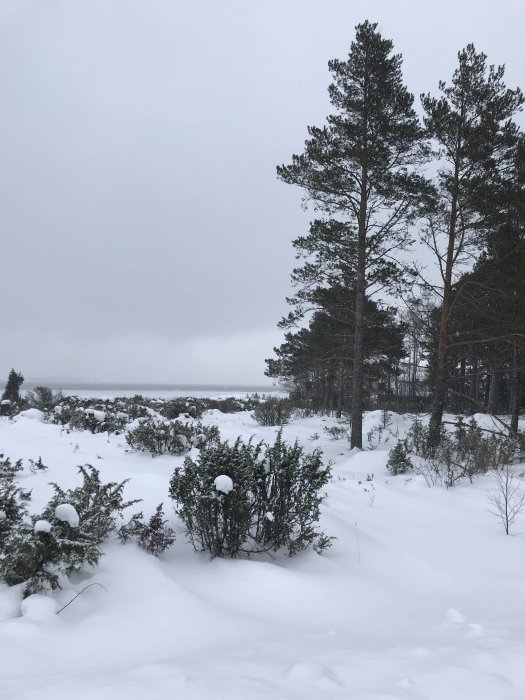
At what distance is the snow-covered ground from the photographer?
191 cm

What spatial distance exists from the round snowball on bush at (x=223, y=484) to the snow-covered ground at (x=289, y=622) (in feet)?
2.05

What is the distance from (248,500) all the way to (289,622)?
1173mm

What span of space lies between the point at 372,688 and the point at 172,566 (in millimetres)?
2033

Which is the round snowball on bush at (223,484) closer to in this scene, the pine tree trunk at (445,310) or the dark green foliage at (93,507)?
the dark green foliage at (93,507)

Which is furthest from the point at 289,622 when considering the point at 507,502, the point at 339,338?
the point at 339,338

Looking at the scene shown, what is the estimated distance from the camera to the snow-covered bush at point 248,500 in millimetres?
3730

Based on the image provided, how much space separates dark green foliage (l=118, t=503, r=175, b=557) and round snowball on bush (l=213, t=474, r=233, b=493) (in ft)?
2.09

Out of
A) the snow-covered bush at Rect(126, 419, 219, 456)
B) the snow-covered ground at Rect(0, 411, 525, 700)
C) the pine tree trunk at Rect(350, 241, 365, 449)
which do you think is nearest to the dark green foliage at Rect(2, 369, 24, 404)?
the snow-covered bush at Rect(126, 419, 219, 456)

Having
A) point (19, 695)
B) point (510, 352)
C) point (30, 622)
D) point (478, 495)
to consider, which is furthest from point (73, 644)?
point (510, 352)

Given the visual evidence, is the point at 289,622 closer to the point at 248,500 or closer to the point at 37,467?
the point at 248,500

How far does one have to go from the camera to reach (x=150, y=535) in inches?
143

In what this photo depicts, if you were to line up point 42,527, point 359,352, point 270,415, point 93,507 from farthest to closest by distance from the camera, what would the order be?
1. point 270,415
2. point 359,352
3. point 93,507
4. point 42,527

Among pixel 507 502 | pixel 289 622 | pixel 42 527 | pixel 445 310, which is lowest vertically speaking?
pixel 289 622

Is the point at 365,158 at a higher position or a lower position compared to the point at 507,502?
higher
